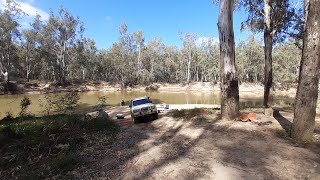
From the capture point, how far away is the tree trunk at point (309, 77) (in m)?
6.85

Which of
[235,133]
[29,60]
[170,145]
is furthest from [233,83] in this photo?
[29,60]

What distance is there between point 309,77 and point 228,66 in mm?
4128

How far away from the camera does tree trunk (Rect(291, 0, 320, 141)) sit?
22.5 ft

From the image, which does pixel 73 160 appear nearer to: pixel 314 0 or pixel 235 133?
pixel 235 133

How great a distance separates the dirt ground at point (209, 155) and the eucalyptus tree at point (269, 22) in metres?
5.87

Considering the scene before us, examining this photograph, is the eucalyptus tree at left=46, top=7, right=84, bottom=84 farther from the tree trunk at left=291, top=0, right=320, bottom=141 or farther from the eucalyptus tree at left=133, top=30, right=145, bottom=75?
the tree trunk at left=291, top=0, right=320, bottom=141

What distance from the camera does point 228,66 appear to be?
10.9m

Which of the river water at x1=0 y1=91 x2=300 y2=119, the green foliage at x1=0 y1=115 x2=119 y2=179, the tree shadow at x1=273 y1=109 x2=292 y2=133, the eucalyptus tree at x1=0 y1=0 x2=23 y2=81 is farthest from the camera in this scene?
the eucalyptus tree at x1=0 y1=0 x2=23 y2=81

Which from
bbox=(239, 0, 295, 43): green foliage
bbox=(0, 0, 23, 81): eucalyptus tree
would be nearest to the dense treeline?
bbox=(0, 0, 23, 81): eucalyptus tree

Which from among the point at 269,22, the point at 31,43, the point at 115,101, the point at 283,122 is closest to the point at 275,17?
the point at 269,22

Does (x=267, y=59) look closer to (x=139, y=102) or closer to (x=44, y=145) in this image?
(x=139, y=102)

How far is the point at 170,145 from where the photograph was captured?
8164 mm

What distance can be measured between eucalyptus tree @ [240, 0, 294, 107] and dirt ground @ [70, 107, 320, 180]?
19.2ft

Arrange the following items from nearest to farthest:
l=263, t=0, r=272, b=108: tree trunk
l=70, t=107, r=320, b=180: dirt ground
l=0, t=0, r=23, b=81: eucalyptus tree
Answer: l=70, t=107, r=320, b=180: dirt ground < l=263, t=0, r=272, b=108: tree trunk < l=0, t=0, r=23, b=81: eucalyptus tree
